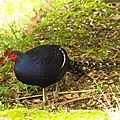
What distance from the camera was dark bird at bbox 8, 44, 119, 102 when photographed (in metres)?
4.66

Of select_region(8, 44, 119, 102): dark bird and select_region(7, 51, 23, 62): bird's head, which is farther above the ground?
Result: select_region(7, 51, 23, 62): bird's head

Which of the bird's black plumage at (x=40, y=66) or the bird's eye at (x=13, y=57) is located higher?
the bird's eye at (x=13, y=57)

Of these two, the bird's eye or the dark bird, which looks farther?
the bird's eye

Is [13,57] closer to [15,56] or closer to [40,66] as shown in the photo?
[15,56]

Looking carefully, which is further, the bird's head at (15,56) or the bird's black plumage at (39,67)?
the bird's head at (15,56)

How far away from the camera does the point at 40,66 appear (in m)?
4.69

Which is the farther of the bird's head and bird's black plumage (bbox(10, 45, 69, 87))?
the bird's head

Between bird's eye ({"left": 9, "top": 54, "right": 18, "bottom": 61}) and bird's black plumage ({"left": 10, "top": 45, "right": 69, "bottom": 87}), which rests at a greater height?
bird's eye ({"left": 9, "top": 54, "right": 18, "bottom": 61})

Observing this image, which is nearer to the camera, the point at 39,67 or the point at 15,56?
the point at 39,67

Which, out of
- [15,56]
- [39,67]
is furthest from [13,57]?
[39,67]

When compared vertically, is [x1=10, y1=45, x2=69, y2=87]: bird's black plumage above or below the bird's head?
below

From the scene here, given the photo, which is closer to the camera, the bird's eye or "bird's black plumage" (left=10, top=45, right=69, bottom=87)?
"bird's black plumage" (left=10, top=45, right=69, bottom=87)

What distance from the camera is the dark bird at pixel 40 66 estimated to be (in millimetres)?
4656

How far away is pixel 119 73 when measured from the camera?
18.5 ft
